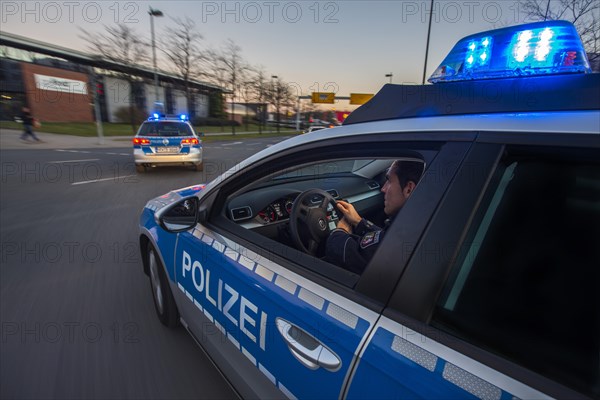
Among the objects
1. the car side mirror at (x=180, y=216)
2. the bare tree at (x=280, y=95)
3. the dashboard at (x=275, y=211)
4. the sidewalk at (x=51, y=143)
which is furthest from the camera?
the bare tree at (x=280, y=95)

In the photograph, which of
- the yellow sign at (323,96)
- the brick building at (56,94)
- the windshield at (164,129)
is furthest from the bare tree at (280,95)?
the windshield at (164,129)

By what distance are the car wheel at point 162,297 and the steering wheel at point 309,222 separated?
1010mm

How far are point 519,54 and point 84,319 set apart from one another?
9.95 ft

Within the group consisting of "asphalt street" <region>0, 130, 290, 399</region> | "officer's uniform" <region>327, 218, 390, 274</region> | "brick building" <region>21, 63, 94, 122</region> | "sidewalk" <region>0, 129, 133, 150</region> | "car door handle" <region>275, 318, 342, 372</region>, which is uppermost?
"brick building" <region>21, 63, 94, 122</region>

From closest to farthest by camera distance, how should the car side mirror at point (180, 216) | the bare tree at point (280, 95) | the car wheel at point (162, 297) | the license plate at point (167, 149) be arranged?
the car side mirror at point (180, 216)
the car wheel at point (162, 297)
the license plate at point (167, 149)
the bare tree at point (280, 95)

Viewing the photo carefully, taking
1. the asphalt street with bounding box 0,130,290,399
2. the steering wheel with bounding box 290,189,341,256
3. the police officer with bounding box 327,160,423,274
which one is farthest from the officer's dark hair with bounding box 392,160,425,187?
the asphalt street with bounding box 0,130,290,399

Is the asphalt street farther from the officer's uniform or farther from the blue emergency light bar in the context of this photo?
the blue emergency light bar

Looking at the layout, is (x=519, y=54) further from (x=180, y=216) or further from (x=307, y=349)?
(x=180, y=216)

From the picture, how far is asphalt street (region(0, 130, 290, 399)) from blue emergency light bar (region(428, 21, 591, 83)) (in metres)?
1.96

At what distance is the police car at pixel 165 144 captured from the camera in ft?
27.9

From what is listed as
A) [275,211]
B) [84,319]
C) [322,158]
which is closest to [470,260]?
[322,158]

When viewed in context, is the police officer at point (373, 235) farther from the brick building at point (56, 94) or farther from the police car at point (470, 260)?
the brick building at point (56, 94)

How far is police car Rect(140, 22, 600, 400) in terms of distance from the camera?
28.1 inches

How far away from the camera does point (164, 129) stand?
8.91m
